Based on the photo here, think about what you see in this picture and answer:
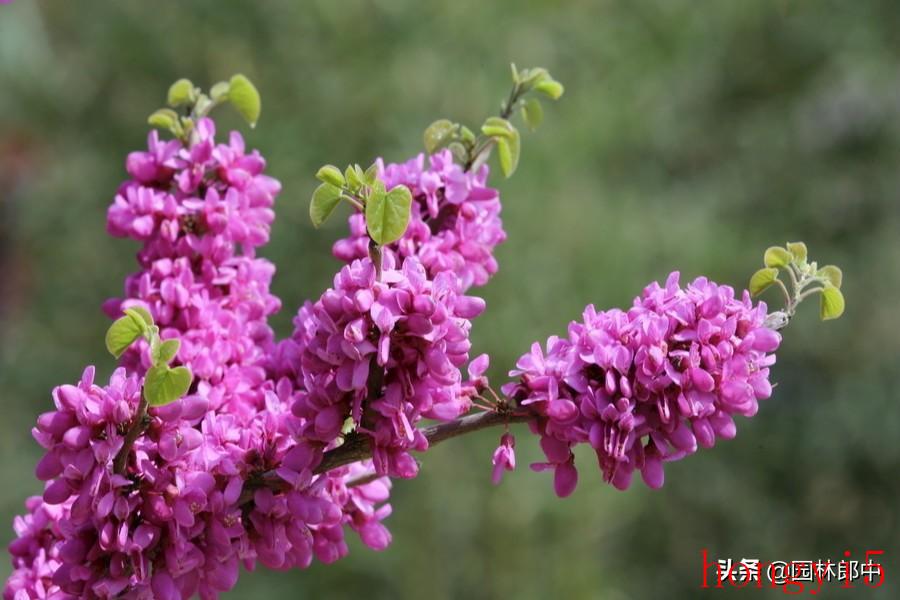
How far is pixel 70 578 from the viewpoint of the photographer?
2.10 feet

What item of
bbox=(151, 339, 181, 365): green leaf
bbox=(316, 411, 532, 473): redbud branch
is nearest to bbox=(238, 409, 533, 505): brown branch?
bbox=(316, 411, 532, 473): redbud branch

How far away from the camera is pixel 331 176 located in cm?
61

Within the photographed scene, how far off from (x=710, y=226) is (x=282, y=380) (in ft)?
9.66

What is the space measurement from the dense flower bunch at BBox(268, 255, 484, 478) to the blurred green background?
2.17 m

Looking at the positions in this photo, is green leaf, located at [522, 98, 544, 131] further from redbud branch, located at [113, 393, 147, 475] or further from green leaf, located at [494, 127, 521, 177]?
redbud branch, located at [113, 393, 147, 475]

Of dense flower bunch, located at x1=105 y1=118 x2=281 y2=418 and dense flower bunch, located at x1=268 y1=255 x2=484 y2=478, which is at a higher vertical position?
dense flower bunch, located at x1=105 y1=118 x2=281 y2=418

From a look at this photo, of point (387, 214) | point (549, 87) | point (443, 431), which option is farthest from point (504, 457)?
point (549, 87)

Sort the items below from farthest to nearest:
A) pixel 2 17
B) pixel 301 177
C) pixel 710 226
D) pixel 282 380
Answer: pixel 710 226, pixel 2 17, pixel 301 177, pixel 282 380

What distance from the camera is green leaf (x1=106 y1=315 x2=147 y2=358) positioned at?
605mm

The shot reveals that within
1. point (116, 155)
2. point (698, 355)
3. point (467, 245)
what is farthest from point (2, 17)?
→ point (698, 355)

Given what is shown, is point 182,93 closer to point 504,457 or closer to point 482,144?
point 482,144

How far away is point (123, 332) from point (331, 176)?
0.46 ft

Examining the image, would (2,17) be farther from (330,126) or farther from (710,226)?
(710,226)

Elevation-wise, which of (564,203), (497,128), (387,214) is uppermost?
(564,203)
